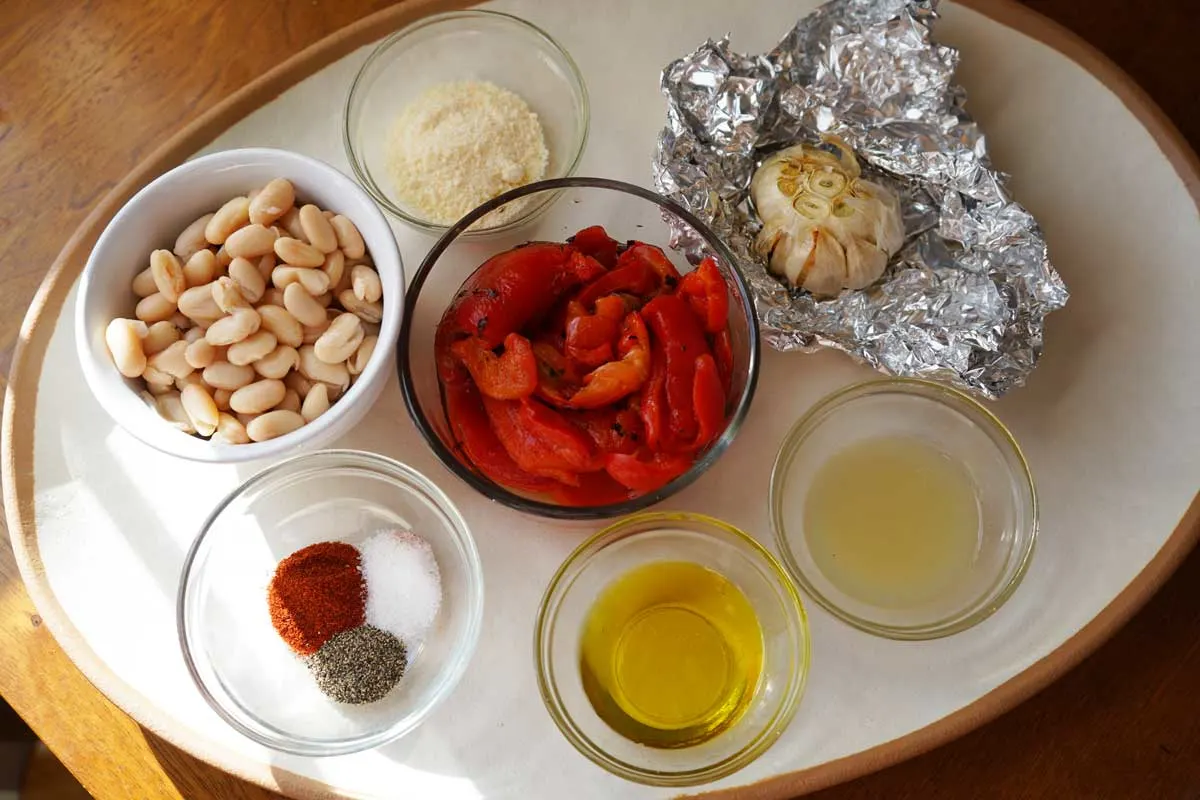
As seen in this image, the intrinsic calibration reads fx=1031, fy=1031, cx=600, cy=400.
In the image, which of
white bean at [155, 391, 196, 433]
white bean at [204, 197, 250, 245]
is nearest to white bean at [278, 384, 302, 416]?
white bean at [155, 391, 196, 433]

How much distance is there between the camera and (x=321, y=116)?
1.47m

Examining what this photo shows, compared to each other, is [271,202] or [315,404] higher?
[271,202]

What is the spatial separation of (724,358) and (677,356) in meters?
0.08

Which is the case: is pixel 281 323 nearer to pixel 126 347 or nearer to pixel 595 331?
pixel 126 347

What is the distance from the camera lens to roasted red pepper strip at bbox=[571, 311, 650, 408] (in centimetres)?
120

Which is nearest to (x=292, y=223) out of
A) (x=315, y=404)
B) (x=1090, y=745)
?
(x=315, y=404)

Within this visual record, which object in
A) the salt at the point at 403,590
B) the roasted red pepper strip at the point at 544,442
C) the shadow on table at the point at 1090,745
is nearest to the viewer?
the roasted red pepper strip at the point at 544,442

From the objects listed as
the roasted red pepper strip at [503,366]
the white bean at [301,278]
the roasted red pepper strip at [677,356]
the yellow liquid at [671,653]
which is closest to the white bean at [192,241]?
the white bean at [301,278]

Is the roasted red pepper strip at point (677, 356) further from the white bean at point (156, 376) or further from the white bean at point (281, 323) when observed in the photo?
the white bean at point (156, 376)

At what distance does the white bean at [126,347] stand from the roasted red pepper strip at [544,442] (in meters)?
0.44

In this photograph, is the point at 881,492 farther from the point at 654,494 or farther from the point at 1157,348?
the point at 1157,348

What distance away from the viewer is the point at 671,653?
130cm

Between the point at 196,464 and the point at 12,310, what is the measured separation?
0.38 metres

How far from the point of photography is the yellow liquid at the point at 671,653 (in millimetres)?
1281
